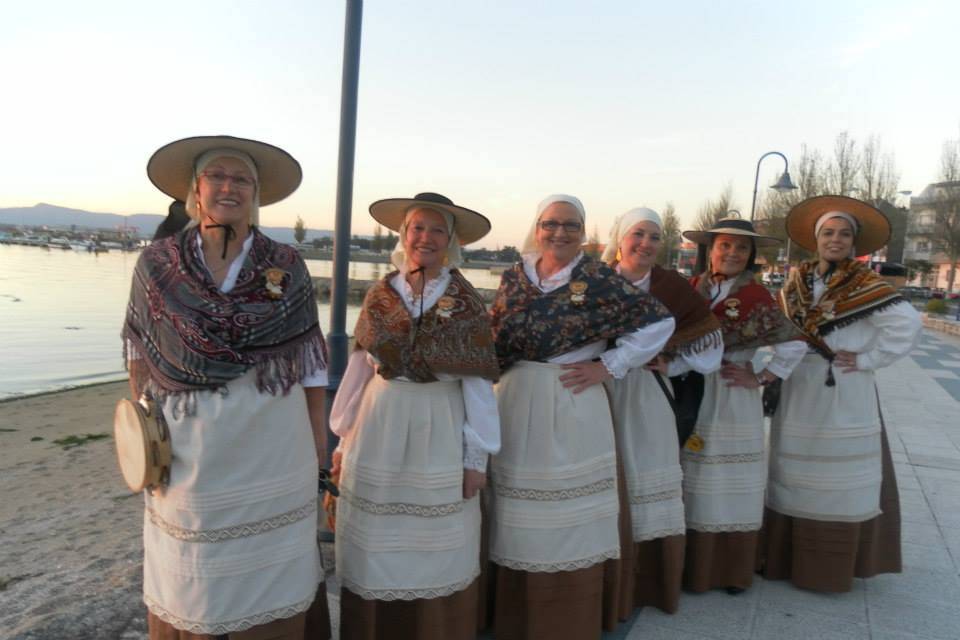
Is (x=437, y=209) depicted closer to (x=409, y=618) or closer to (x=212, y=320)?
(x=212, y=320)

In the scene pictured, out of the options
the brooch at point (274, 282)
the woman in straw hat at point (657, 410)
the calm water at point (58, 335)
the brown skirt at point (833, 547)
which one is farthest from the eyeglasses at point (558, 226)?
the calm water at point (58, 335)

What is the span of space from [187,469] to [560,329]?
1.52 m

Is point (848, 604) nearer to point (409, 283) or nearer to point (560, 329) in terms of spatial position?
point (560, 329)

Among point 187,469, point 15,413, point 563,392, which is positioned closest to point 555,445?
point 563,392

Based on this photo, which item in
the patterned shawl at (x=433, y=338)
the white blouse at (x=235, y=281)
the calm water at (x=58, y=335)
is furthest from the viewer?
the calm water at (x=58, y=335)


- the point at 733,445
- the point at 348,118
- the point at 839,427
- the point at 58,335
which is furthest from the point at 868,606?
the point at 58,335

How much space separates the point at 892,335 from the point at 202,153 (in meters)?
3.48

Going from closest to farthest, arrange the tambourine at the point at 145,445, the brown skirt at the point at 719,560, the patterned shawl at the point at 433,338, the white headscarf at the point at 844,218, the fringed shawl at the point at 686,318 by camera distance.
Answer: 1. the tambourine at the point at 145,445
2. the patterned shawl at the point at 433,338
3. the fringed shawl at the point at 686,318
4. the brown skirt at the point at 719,560
5. the white headscarf at the point at 844,218

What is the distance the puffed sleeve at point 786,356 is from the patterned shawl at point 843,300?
178 mm

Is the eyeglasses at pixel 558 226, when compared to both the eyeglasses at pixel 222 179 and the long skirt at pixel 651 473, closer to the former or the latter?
the long skirt at pixel 651 473

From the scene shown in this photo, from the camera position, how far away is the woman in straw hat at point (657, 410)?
3.18 m

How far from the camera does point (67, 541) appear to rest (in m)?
Answer: 4.13

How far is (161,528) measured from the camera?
2.15 m

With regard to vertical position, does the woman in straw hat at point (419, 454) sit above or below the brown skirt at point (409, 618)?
above
